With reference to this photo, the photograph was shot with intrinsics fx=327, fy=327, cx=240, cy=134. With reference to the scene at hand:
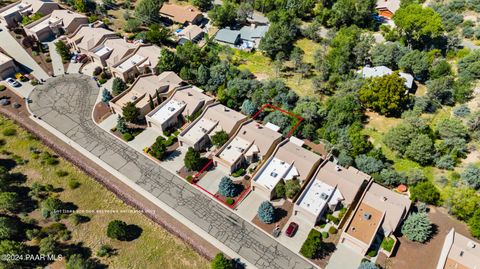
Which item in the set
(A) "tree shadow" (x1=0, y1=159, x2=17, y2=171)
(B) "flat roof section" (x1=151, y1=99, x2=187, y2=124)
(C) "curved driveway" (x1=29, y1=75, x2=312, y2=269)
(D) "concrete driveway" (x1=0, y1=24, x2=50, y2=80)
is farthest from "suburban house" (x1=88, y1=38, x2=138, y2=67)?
(A) "tree shadow" (x1=0, y1=159, x2=17, y2=171)

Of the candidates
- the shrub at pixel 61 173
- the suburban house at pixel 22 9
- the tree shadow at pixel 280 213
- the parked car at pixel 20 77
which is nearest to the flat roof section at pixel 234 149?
the tree shadow at pixel 280 213

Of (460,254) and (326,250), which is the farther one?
(326,250)

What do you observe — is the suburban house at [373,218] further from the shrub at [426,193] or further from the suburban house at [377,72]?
the suburban house at [377,72]

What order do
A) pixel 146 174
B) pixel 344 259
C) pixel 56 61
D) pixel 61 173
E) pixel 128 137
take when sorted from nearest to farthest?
pixel 344 259, pixel 61 173, pixel 146 174, pixel 128 137, pixel 56 61

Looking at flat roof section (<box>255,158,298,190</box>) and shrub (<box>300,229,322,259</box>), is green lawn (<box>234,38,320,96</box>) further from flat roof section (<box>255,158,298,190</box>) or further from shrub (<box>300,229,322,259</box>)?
shrub (<box>300,229,322,259</box>)

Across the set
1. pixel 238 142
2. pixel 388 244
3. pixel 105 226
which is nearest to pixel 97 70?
pixel 238 142

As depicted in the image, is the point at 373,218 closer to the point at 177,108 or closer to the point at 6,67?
the point at 177,108

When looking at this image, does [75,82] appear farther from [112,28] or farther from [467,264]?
[467,264]
